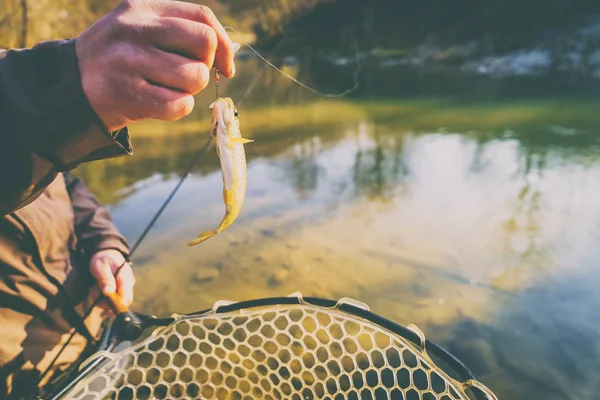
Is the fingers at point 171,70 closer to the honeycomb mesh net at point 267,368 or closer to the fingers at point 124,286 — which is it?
the honeycomb mesh net at point 267,368

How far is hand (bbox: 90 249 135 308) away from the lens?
1654mm

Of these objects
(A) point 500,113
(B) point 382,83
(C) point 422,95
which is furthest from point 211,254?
(B) point 382,83

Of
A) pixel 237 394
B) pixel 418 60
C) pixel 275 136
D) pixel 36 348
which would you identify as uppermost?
pixel 36 348

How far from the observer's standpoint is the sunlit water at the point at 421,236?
7.80 ft

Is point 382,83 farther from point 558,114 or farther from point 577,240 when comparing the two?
point 577,240

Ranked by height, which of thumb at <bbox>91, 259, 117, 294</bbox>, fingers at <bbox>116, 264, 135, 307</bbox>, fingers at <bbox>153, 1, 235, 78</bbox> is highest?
fingers at <bbox>153, 1, 235, 78</bbox>

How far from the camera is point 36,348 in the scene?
147 centimetres

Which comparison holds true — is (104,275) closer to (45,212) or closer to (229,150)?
(45,212)

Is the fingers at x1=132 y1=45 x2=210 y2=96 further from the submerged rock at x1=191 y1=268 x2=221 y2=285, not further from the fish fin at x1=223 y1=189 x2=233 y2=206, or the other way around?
the submerged rock at x1=191 y1=268 x2=221 y2=285

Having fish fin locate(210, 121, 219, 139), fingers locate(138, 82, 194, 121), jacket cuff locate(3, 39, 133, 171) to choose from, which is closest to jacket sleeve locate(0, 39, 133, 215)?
jacket cuff locate(3, 39, 133, 171)

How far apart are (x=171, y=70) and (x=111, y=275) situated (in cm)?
116

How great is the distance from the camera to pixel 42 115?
2.65 ft

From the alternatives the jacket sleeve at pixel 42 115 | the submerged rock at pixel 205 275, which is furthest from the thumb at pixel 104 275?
the submerged rock at pixel 205 275

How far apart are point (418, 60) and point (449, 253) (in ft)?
42.1
